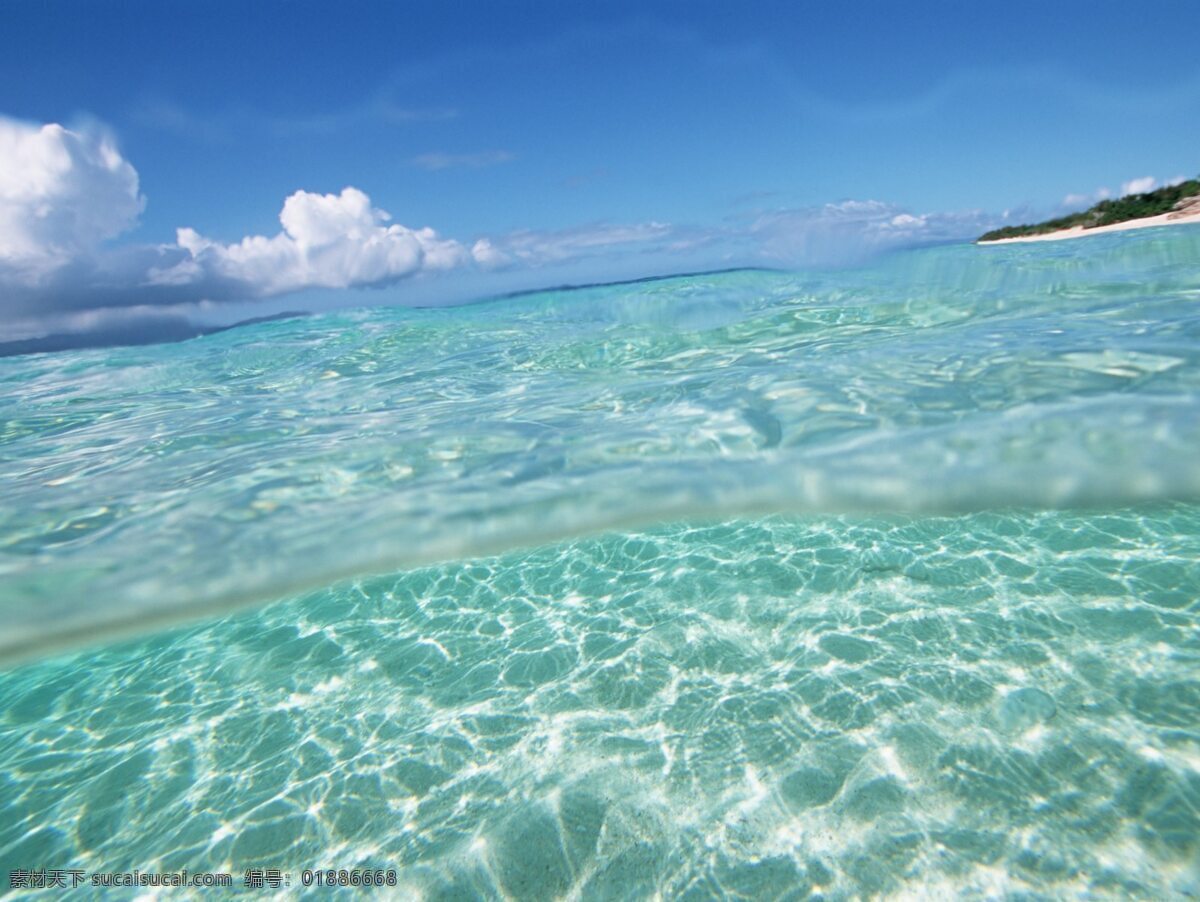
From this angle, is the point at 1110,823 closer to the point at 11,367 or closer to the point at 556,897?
the point at 556,897

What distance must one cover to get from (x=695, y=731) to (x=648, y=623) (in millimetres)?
1794

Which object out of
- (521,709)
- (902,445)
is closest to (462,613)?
(521,709)

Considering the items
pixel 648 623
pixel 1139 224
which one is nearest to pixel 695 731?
pixel 648 623

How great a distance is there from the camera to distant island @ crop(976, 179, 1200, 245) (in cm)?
3691

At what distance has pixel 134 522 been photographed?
891cm

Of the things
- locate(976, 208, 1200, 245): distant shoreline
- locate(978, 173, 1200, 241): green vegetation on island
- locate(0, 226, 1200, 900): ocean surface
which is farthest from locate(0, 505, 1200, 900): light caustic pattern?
locate(978, 173, 1200, 241): green vegetation on island

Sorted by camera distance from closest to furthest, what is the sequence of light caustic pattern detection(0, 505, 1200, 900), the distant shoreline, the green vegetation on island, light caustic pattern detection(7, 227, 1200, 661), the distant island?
1. light caustic pattern detection(0, 505, 1200, 900)
2. light caustic pattern detection(7, 227, 1200, 661)
3. the distant shoreline
4. the distant island
5. the green vegetation on island

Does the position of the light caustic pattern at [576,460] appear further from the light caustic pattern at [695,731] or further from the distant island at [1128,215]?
the distant island at [1128,215]

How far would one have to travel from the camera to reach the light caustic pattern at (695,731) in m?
4.20

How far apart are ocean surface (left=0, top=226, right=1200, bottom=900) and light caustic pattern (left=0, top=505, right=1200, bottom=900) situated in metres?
0.03

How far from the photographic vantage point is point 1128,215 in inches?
1601

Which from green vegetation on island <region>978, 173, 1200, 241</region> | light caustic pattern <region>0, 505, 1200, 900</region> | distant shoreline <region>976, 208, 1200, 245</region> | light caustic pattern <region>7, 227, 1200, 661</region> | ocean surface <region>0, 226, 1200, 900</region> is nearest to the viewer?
light caustic pattern <region>0, 505, 1200, 900</region>

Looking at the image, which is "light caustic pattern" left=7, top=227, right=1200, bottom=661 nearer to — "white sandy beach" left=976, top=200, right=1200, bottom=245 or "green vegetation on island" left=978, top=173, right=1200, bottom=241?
"white sandy beach" left=976, top=200, right=1200, bottom=245

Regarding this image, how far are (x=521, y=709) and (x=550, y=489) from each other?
166 inches
